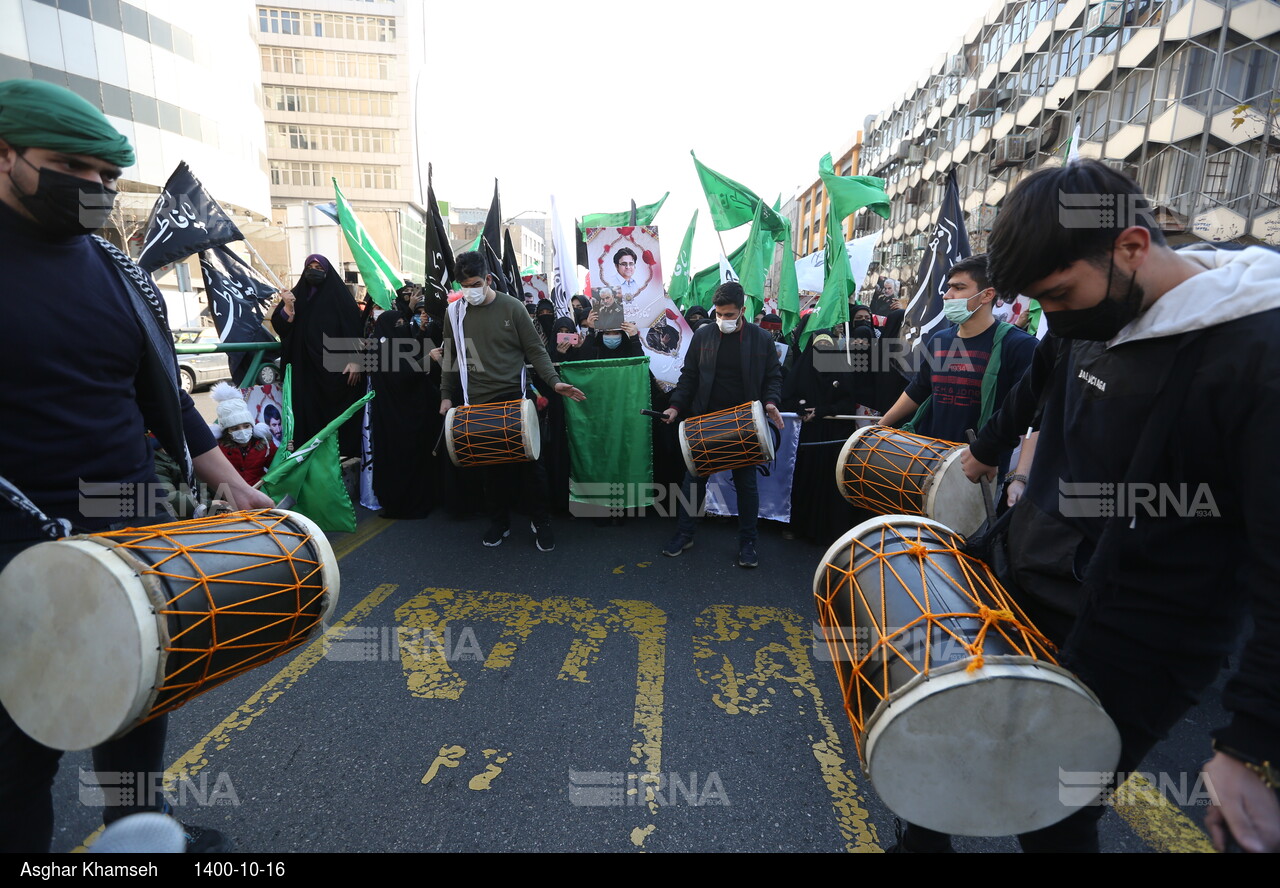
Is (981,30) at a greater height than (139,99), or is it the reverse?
(981,30)

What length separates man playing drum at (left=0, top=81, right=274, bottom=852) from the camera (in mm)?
1508

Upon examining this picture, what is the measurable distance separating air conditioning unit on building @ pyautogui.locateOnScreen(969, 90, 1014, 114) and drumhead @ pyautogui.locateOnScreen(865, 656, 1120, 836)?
38435 mm

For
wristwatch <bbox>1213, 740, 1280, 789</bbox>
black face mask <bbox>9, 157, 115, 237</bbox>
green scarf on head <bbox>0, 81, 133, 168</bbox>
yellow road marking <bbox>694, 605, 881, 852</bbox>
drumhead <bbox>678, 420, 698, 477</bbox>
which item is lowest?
yellow road marking <bbox>694, 605, 881, 852</bbox>

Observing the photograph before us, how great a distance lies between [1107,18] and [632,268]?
1088 inches

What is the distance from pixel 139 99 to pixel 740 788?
39.4 metres

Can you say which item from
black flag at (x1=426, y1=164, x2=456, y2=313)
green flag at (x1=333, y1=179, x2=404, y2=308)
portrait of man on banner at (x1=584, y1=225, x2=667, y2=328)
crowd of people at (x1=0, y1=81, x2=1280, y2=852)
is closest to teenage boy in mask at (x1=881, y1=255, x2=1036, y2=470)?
crowd of people at (x1=0, y1=81, x2=1280, y2=852)

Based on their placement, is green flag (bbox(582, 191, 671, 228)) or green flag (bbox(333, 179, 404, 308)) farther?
green flag (bbox(582, 191, 671, 228))

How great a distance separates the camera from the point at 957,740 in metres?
1.41

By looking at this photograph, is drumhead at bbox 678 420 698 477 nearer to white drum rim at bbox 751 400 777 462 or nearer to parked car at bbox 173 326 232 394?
white drum rim at bbox 751 400 777 462

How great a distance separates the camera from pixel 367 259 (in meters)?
6.23

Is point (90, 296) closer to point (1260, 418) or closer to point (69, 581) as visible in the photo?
point (69, 581)

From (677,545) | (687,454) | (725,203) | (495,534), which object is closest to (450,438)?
(495,534)

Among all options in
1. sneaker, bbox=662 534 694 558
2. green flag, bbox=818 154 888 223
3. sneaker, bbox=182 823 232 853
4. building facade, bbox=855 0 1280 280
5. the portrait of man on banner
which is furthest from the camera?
building facade, bbox=855 0 1280 280
